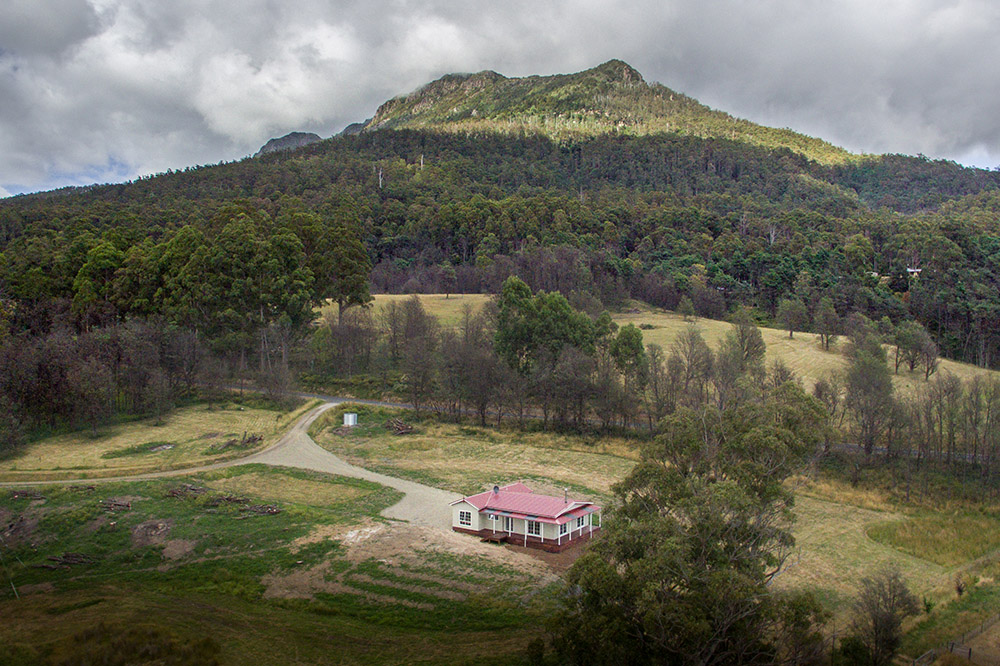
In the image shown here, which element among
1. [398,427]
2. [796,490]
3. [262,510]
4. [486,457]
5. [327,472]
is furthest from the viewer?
[398,427]

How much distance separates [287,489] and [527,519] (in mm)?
12708

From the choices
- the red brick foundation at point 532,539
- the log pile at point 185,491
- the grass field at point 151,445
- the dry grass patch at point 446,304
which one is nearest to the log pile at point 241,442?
the grass field at point 151,445

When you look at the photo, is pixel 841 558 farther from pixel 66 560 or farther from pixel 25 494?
pixel 25 494

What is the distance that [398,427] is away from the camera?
145 ft

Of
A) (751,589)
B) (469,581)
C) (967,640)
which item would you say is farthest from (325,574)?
(967,640)

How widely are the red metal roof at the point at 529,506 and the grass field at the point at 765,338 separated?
26.5 meters

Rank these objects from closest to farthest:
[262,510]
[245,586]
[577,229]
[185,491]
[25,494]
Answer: [245,586]
[25,494]
[262,510]
[185,491]
[577,229]

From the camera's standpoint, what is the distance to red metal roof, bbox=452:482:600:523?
2630 cm

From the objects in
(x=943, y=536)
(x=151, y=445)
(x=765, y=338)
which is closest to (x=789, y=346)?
(x=765, y=338)

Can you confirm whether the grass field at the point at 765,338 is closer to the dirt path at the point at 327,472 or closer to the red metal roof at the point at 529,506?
the dirt path at the point at 327,472

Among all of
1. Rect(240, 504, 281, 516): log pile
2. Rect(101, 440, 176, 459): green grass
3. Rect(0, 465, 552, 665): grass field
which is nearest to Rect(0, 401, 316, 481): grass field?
Rect(101, 440, 176, 459): green grass

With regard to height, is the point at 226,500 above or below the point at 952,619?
above

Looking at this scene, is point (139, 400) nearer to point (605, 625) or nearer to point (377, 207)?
point (605, 625)

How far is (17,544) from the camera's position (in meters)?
23.7
